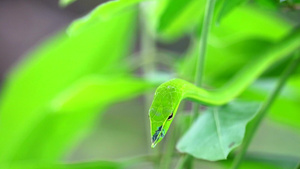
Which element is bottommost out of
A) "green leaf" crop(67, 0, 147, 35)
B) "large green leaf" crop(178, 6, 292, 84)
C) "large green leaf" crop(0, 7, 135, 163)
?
"large green leaf" crop(178, 6, 292, 84)

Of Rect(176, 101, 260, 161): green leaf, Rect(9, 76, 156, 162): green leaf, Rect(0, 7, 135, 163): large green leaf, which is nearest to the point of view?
Rect(176, 101, 260, 161): green leaf

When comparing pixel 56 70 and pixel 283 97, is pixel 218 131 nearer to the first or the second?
pixel 283 97

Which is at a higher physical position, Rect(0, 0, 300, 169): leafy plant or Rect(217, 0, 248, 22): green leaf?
Rect(217, 0, 248, 22): green leaf

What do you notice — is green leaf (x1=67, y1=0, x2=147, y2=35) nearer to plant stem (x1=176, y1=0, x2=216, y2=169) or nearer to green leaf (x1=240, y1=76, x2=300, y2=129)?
plant stem (x1=176, y1=0, x2=216, y2=169)

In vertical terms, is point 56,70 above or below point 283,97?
above

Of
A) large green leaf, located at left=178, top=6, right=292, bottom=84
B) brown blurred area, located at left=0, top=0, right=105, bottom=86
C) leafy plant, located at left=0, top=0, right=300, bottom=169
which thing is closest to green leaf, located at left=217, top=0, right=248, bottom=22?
leafy plant, located at left=0, top=0, right=300, bottom=169

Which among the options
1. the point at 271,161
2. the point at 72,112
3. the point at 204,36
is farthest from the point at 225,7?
the point at 72,112
